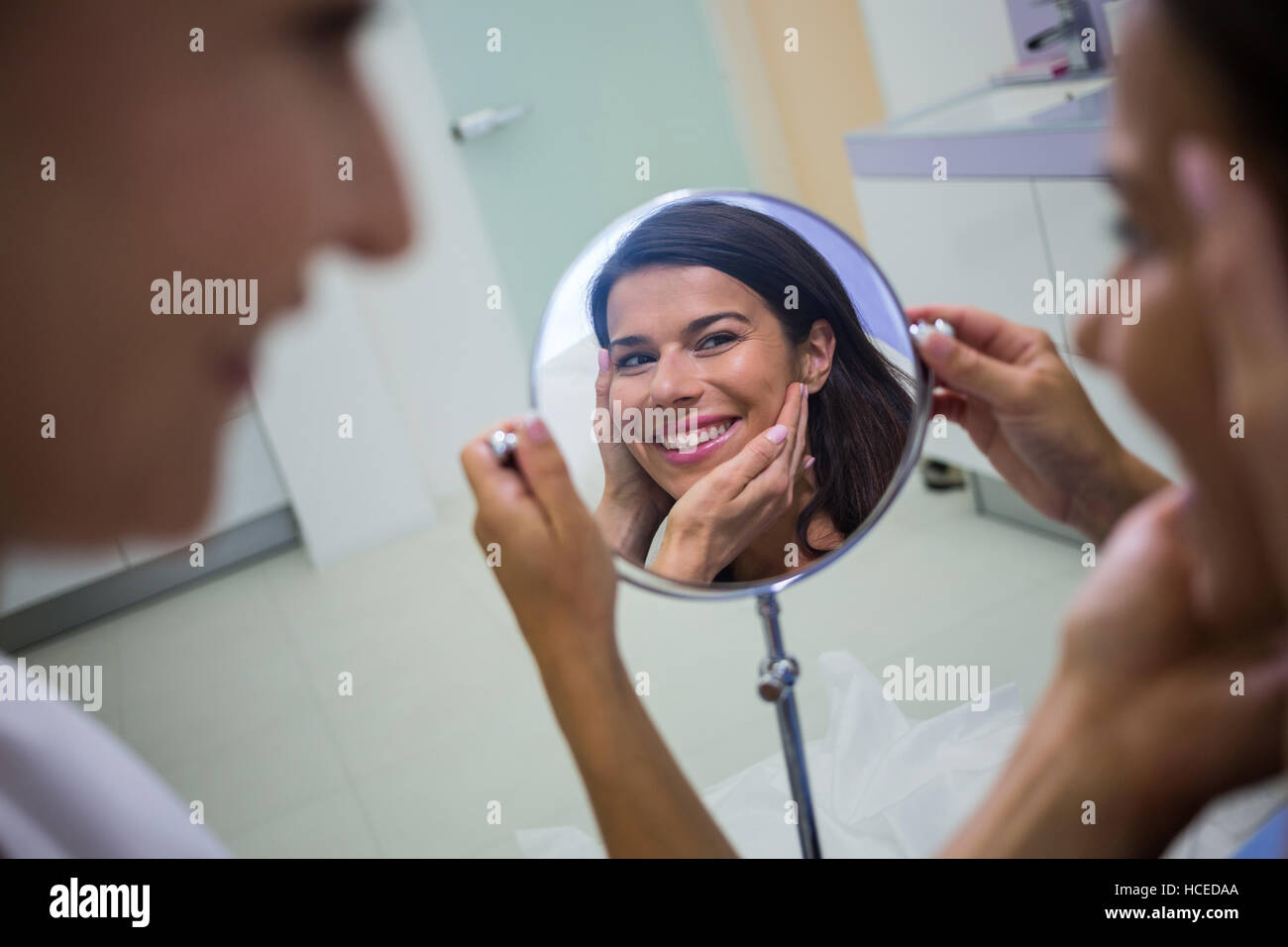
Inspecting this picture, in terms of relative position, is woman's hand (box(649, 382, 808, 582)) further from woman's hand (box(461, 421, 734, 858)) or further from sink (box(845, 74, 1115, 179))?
sink (box(845, 74, 1115, 179))

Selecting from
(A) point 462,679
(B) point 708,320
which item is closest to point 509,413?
(A) point 462,679

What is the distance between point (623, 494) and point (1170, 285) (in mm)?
356

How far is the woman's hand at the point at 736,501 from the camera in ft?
2.16

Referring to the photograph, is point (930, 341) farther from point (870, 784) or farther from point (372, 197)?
point (870, 784)

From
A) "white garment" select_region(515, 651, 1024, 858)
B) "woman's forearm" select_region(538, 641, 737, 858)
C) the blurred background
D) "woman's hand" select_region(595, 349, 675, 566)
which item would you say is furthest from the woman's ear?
the blurred background

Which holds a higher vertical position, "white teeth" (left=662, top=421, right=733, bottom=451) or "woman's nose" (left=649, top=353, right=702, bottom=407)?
"woman's nose" (left=649, top=353, right=702, bottom=407)

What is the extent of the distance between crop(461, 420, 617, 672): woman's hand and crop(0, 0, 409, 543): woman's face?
243 mm

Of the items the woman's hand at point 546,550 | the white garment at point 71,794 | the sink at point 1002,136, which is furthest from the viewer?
the sink at point 1002,136

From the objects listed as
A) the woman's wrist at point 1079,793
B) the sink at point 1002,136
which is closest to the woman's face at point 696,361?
the woman's wrist at point 1079,793

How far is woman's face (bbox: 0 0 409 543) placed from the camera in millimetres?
302

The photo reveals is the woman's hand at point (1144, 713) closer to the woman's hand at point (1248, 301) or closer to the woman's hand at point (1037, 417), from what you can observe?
the woman's hand at point (1248, 301)

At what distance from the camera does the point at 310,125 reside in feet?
1.07

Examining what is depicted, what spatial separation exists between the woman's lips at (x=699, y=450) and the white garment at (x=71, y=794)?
307 mm
